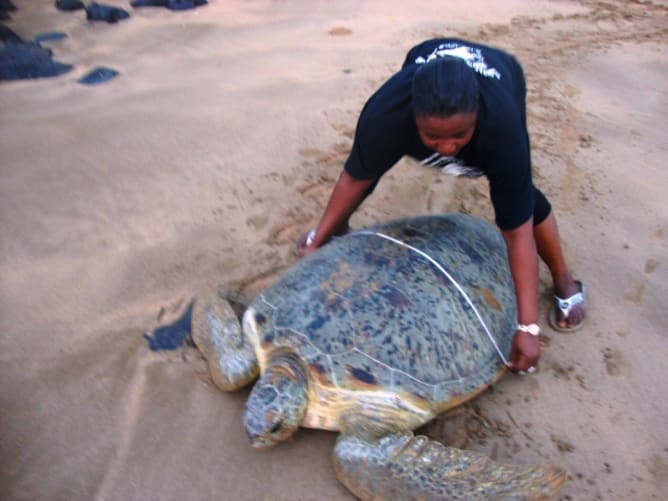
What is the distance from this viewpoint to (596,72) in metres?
3.61

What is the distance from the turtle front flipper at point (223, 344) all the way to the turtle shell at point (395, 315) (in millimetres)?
54

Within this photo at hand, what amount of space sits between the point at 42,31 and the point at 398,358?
165 inches

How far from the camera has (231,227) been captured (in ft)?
7.14

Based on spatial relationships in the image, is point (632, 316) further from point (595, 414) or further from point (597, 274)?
point (595, 414)

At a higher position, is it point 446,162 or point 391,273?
point 446,162

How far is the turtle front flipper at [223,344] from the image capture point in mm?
1482

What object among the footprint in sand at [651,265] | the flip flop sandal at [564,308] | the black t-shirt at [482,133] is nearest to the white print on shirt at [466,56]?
the black t-shirt at [482,133]

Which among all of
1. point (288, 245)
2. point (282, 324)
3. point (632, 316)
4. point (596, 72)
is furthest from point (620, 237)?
point (596, 72)

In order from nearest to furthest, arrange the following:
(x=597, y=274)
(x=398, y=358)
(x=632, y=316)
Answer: (x=398, y=358) → (x=632, y=316) → (x=597, y=274)

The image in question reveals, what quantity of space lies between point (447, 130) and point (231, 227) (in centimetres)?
125

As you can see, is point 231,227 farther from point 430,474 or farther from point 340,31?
point 340,31

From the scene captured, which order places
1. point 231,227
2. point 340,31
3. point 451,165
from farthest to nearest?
point 340,31
point 231,227
point 451,165

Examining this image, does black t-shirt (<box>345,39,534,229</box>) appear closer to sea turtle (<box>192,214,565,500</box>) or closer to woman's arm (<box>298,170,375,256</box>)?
woman's arm (<box>298,170,375,256</box>)

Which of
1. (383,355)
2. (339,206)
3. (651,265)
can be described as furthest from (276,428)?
(651,265)
